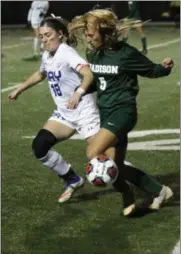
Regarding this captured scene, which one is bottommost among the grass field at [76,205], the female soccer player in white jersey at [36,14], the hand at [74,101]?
the female soccer player in white jersey at [36,14]

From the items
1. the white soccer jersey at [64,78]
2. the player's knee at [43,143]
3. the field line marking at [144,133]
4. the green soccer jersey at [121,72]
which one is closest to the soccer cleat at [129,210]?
the green soccer jersey at [121,72]

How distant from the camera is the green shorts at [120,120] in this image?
6543 millimetres

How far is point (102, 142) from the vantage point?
653 centimetres

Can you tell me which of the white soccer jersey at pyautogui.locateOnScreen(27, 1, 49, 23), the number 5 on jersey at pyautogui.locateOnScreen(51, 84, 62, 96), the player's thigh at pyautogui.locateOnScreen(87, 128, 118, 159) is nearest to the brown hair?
the number 5 on jersey at pyautogui.locateOnScreen(51, 84, 62, 96)

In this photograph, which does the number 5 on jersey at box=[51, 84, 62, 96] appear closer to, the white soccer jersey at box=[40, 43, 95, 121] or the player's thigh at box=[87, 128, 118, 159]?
the white soccer jersey at box=[40, 43, 95, 121]

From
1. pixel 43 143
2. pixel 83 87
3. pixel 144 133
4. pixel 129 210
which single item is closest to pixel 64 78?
pixel 83 87

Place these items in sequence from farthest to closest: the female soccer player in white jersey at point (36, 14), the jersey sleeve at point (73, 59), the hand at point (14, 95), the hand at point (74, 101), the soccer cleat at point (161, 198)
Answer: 1. the female soccer player in white jersey at point (36, 14)
2. the hand at point (14, 95)
3. the jersey sleeve at point (73, 59)
4. the soccer cleat at point (161, 198)
5. the hand at point (74, 101)

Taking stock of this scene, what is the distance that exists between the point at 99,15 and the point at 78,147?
3460 millimetres

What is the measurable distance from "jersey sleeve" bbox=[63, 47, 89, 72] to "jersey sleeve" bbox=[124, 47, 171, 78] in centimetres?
62

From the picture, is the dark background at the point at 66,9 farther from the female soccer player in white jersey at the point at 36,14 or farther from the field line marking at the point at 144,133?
the field line marking at the point at 144,133

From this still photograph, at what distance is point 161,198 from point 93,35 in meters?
1.67

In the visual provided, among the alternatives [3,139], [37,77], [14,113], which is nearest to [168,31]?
[14,113]

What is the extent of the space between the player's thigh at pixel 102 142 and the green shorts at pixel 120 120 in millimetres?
40

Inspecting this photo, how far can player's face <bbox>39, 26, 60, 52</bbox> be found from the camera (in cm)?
725
